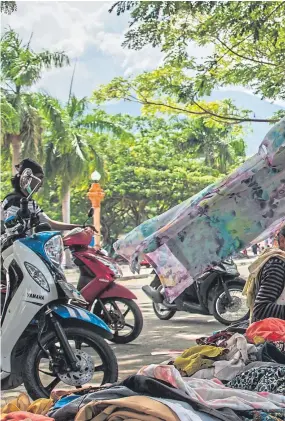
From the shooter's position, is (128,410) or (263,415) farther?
(263,415)

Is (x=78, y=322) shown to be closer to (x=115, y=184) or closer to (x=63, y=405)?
(x=63, y=405)

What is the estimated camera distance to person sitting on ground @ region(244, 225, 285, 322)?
3.80 m

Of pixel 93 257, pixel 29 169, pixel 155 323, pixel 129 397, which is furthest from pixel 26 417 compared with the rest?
pixel 155 323

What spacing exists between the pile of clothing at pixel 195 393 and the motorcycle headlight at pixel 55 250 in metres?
1.56

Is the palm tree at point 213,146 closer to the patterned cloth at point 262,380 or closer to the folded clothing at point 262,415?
the patterned cloth at point 262,380

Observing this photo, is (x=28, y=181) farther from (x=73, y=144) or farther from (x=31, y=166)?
(x=73, y=144)

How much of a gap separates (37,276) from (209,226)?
1597 millimetres

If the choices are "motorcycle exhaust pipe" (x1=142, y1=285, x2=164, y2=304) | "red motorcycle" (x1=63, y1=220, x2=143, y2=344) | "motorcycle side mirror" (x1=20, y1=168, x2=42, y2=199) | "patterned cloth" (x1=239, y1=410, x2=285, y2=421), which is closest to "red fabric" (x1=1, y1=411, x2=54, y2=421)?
"patterned cloth" (x1=239, y1=410, x2=285, y2=421)

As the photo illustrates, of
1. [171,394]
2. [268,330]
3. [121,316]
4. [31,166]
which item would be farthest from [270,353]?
[121,316]

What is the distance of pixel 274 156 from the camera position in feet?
9.70

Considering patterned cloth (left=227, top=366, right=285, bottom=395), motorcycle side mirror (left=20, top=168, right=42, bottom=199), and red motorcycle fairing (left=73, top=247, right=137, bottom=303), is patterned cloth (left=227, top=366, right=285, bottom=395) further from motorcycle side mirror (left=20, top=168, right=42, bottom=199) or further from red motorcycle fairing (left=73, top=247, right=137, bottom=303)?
red motorcycle fairing (left=73, top=247, right=137, bottom=303)

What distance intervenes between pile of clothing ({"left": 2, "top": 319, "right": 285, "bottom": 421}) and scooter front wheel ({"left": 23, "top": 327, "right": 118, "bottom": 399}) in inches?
48.9

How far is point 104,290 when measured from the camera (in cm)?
683

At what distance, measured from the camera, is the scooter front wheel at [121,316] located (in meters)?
6.84
